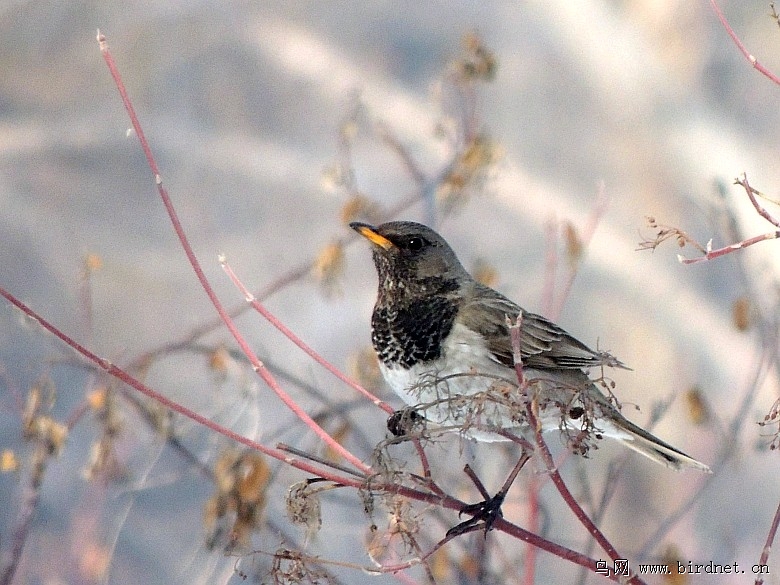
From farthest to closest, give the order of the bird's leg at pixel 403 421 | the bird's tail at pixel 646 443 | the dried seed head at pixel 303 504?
the bird's tail at pixel 646 443 → the bird's leg at pixel 403 421 → the dried seed head at pixel 303 504

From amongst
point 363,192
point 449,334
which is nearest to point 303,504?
point 449,334

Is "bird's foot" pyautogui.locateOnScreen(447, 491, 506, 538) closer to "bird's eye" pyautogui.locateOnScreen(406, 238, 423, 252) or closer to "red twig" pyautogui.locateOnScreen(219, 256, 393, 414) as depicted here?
"red twig" pyautogui.locateOnScreen(219, 256, 393, 414)

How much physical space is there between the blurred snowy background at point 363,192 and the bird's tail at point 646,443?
2.89 ft

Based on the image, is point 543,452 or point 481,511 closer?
point 543,452

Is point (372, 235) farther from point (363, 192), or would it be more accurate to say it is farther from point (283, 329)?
point (363, 192)

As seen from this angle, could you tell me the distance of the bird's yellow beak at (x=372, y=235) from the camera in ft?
Result: 3.76

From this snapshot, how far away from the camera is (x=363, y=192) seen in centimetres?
218

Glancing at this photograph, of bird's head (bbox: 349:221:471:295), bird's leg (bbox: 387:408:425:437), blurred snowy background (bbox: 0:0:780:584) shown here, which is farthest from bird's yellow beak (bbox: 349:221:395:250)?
blurred snowy background (bbox: 0:0:780:584)

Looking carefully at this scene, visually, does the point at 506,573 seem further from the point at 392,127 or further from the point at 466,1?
the point at 466,1

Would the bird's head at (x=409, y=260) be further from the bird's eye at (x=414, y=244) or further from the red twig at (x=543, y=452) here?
the red twig at (x=543, y=452)

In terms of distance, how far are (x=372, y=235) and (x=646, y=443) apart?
0.47 metres

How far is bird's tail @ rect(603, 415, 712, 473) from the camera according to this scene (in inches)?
42.6

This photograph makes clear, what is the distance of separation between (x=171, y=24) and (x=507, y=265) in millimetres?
1089

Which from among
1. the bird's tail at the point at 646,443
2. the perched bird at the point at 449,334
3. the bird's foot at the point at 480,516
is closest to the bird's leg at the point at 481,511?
the bird's foot at the point at 480,516
